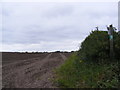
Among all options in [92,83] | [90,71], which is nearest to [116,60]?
[90,71]

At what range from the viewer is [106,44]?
11.9 meters

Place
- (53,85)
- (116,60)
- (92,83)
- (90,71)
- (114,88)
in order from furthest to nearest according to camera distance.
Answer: (116,60) < (90,71) < (53,85) < (92,83) < (114,88)

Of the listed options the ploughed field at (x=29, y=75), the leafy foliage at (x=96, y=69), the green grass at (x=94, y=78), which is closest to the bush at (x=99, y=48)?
the leafy foliage at (x=96, y=69)

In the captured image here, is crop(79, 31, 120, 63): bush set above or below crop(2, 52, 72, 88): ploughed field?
above

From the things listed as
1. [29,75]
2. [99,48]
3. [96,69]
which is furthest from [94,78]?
[29,75]

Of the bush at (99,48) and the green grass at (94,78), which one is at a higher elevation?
the bush at (99,48)

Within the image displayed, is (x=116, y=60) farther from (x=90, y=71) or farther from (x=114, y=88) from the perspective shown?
(x=114, y=88)

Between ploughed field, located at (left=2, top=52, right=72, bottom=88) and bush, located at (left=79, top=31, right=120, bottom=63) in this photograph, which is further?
bush, located at (left=79, top=31, right=120, bottom=63)

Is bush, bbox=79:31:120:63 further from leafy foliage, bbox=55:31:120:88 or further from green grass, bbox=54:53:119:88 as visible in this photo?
green grass, bbox=54:53:119:88

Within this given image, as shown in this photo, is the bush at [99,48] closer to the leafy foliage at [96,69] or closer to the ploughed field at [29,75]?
the leafy foliage at [96,69]

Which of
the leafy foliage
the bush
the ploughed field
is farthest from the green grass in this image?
the bush

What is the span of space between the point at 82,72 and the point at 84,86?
2.14m

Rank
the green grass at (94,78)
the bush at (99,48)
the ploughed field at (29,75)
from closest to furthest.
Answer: the green grass at (94,78), the ploughed field at (29,75), the bush at (99,48)

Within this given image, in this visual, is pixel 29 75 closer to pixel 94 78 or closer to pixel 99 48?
pixel 99 48
